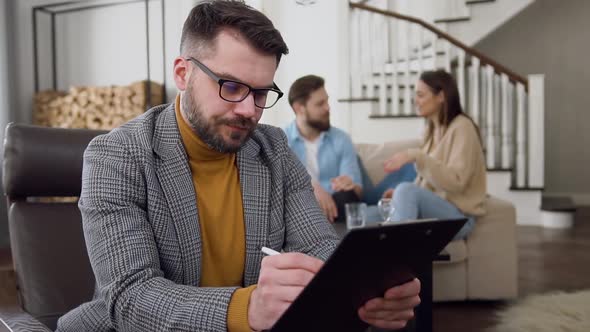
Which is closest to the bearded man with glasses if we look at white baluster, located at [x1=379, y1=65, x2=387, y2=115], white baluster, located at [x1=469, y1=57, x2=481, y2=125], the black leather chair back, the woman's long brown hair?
the black leather chair back

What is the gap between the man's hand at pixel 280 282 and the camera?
0.71 meters

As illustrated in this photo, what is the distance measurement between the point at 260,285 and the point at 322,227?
404mm

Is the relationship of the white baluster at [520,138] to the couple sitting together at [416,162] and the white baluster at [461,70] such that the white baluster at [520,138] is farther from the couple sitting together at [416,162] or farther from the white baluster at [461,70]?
the couple sitting together at [416,162]

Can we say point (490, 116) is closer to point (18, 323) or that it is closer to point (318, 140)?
point (318, 140)

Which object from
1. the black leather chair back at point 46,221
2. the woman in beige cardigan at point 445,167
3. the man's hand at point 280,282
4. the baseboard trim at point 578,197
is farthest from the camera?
the baseboard trim at point 578,197

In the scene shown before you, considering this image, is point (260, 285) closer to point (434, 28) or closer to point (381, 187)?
point (381, 187)

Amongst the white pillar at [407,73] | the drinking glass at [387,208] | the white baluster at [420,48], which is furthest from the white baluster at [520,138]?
the drinking glass at [387,208]

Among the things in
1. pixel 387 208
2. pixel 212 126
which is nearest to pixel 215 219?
pixel 212 126

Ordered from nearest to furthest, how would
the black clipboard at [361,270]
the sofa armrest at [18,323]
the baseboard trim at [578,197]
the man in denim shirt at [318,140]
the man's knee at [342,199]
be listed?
the black clipboard at [361,270]
the sofa armrest at [18,323]
the man's knee at [342,199]
the man in denim shirt at [318,140]
the baseboard trim at [578,197]

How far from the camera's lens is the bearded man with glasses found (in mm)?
805

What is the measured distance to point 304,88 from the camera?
10.5ft

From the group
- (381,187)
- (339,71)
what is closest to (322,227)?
(381,187)

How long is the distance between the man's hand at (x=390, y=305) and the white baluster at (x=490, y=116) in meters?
4.97

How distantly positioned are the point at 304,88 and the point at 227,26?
2222 mm
